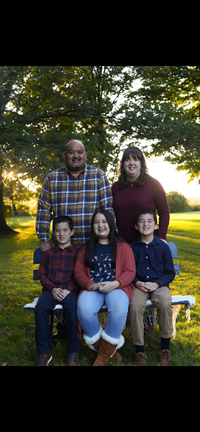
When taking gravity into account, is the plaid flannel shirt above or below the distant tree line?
below

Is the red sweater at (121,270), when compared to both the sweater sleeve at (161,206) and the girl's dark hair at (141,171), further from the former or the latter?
the girl's dark hair at (141,171)

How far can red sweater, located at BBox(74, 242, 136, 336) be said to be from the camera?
11.0 feet

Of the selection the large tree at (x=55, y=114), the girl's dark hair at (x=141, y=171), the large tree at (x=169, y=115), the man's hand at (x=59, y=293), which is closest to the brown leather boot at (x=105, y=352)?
the man's hand at (x=59, y=293)

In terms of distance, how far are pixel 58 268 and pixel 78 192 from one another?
2.93 feet

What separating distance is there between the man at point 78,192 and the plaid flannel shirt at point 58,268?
21 cm

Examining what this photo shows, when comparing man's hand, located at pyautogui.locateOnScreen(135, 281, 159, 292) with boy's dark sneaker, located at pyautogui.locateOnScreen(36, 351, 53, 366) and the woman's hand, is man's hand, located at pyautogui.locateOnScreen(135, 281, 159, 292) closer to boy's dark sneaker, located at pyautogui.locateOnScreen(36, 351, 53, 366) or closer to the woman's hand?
the woman's hand

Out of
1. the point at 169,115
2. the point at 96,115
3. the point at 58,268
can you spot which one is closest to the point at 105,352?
the point at 58,268

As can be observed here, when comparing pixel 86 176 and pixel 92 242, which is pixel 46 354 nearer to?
pixel 92 242

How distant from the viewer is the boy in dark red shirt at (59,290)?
3.26 m

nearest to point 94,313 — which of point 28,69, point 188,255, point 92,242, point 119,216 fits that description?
point 92,242

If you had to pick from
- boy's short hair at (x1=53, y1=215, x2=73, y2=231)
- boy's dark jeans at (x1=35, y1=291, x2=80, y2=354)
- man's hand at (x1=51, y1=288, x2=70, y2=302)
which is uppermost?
boy's short hair at (x1=53, y1=215, x2=73, y2=231)

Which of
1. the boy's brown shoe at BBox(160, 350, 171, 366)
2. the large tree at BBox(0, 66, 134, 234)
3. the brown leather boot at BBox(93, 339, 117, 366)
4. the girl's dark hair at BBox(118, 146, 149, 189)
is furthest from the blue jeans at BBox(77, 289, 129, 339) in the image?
the large tree at BBox(0, 66, 134, 234)

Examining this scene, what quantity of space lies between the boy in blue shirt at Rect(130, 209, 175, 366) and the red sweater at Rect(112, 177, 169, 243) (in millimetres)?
176

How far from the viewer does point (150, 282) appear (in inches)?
136
